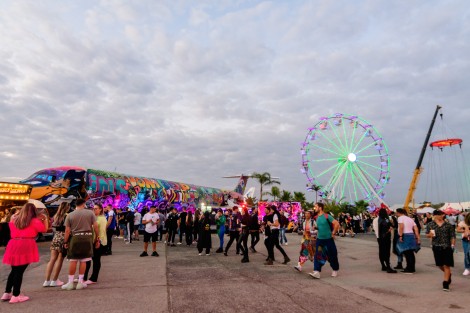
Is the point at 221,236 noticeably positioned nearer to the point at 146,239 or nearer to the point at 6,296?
the point at 146,239

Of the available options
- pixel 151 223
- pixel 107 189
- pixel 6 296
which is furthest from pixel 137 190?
pixel 6 296

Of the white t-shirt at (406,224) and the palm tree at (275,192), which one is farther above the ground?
the palm tree at (275,192)

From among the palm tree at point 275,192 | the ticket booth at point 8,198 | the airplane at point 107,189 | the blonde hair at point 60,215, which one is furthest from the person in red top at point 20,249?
the palm tree at point 275,192

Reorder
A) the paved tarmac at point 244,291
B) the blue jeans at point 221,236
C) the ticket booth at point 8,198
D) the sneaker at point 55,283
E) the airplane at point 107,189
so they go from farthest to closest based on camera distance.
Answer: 1. the airplane at point 107,189
2. the ticket booth at point 8,198
3. the blue jeans at point 221,236
4. the sneaker at point 55,283
5. the paved tarmac at point 244,291

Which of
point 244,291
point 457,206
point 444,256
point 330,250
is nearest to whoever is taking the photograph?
point 244,291

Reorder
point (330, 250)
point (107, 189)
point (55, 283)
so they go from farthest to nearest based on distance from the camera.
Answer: point (107, 189)
point (330, 250)
point (55, 283)

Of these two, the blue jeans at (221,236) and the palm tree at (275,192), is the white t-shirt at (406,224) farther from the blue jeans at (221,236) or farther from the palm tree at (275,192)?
the palm tree at (275,192)

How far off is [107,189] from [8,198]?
8.13 meters

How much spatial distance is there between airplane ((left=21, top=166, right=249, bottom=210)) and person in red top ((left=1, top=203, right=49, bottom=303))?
521 inches

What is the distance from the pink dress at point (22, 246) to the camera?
5.22 metres

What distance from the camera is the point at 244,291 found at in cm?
597

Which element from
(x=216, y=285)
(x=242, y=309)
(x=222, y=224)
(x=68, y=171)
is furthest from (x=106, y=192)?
(x=242, y=309)

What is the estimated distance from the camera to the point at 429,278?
Answer: 24.2ft

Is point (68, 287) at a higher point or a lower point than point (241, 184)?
lower
